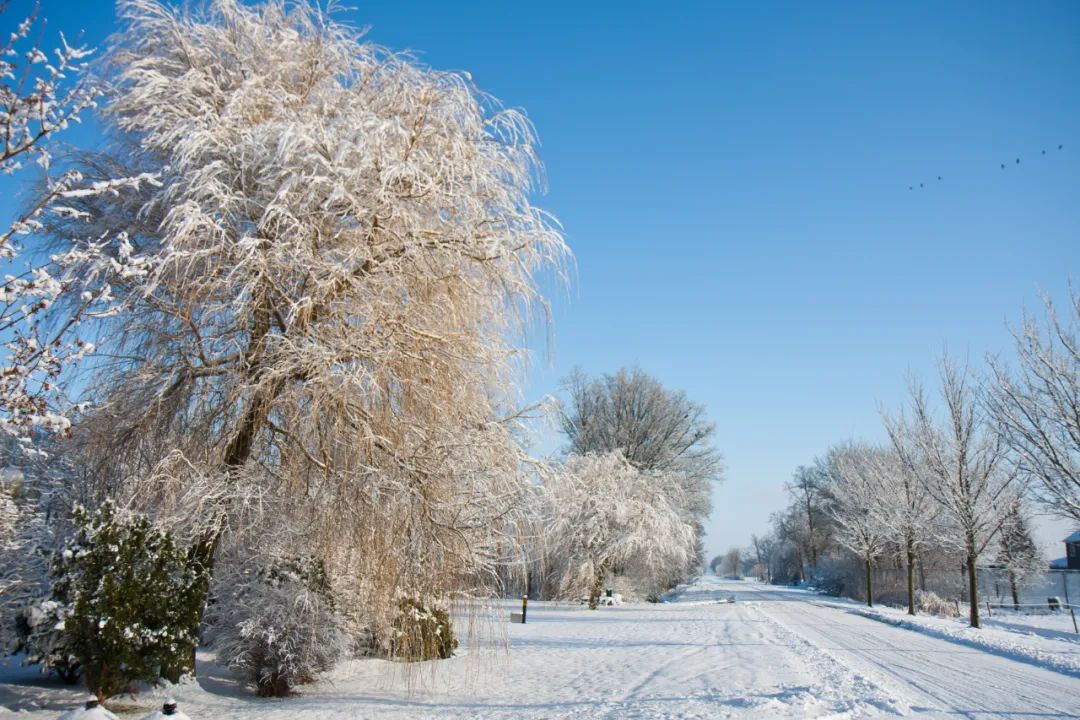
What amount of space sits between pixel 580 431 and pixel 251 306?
2963 centimetres

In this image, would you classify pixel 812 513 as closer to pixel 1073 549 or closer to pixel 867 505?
pixel 1073 549

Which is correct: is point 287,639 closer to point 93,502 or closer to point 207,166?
point 93,502

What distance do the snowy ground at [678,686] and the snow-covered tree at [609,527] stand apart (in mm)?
11823

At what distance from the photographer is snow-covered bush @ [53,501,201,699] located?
22.8ft

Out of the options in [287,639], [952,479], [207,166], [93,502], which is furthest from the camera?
[952,479]

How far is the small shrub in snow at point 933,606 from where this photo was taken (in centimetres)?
2572

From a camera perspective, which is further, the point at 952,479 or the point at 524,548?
the point at 952,479

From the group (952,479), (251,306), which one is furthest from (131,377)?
(952,479)

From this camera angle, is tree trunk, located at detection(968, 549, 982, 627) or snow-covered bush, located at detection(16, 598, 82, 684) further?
tree trunk, located at detection(968, 549, 982, 627)

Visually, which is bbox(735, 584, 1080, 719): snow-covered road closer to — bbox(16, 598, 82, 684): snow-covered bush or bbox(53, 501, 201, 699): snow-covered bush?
bbox(53, 501, 201, 699): snow-covered bush

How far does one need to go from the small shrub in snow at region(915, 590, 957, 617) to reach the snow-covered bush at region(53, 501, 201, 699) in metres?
26.8

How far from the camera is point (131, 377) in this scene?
654 cm

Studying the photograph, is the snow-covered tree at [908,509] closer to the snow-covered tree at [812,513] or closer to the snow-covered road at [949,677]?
the snow-covered road at [949,677]

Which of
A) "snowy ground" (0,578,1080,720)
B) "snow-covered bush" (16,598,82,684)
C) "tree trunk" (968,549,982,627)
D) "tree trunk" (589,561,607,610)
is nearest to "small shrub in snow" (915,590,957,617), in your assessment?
"tree trunk" (968,549,982,627)
